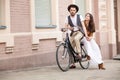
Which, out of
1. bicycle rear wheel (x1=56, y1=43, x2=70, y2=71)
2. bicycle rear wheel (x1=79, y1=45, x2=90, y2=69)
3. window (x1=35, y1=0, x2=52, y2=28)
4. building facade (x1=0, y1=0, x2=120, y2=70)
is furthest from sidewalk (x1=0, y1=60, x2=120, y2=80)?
window (x1=35, y1=0, x2=52, y2=28)

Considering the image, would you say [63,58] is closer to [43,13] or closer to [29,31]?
[29,31]

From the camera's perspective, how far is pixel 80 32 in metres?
11.2

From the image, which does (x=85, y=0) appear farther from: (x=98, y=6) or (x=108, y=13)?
(x=108, y=13)

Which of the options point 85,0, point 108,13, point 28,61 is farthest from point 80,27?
point 108,13

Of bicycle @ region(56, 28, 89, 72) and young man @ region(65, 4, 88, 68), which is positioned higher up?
young man @ region(65, 4, 88, 68)

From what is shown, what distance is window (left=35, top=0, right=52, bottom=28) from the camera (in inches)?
487

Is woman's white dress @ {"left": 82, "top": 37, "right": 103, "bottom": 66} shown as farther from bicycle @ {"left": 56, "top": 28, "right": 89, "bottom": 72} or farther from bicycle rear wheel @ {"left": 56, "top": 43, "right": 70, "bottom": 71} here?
bicycle rear wheel @ {"left": 56, "top": 43, "right": 70, "bottom": 71}

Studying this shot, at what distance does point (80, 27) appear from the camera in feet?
36.9

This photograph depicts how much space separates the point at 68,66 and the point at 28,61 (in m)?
1.33

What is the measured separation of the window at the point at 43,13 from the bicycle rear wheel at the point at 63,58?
1.59 meters

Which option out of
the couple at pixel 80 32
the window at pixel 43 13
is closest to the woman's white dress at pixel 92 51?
the couple at pixel 80 32

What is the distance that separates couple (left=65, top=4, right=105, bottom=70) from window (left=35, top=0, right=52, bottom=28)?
1404 millimetres

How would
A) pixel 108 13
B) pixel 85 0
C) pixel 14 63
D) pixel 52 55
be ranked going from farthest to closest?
pixel 108 13 < pixel 85 0 < pixel 52 55 < pixel 14 63

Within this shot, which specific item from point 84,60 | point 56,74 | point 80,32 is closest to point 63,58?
point 56,74
